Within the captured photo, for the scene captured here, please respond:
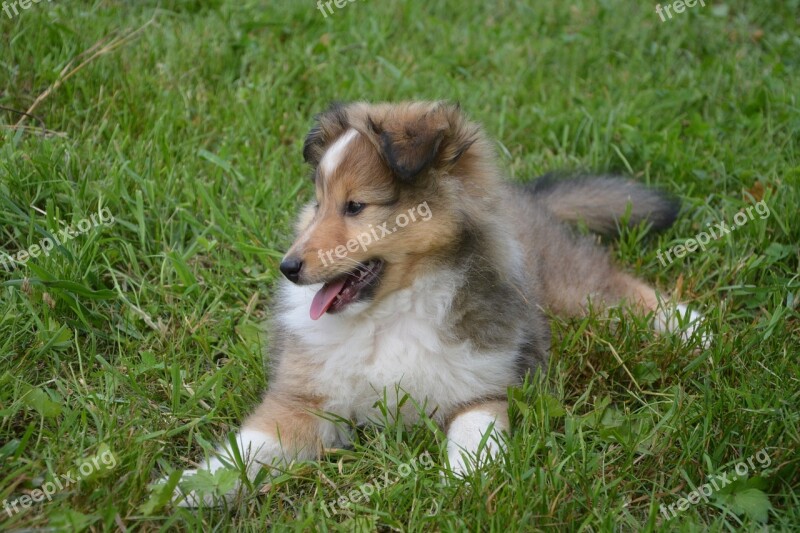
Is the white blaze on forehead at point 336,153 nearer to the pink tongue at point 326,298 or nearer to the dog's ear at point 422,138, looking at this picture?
the dog's ear at point 422,138

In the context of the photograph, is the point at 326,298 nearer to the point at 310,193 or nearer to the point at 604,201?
the point at 310,193

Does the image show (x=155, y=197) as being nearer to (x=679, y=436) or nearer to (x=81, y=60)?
(x=81, y=60)

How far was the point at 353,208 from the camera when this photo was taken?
3229 millimetres

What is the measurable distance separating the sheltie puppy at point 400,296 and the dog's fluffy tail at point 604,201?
1238mm

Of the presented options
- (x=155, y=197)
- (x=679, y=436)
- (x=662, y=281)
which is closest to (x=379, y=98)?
(x=155, y=197)

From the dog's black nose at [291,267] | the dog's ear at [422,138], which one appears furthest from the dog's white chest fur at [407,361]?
the dog's ear at [422,138]

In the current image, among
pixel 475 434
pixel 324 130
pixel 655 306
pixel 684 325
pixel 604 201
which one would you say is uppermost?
pixel 324 130

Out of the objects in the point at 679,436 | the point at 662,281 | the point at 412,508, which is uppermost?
the point at 412,508

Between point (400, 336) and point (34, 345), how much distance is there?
5.19ft

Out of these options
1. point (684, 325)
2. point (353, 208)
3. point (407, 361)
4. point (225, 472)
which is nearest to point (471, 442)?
point (407, 361)

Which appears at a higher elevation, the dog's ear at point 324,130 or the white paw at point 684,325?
the dog's ear at point 324,130

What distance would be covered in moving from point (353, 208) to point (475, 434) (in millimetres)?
1000

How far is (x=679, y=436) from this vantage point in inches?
122

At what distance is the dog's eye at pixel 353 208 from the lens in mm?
A: 3203
